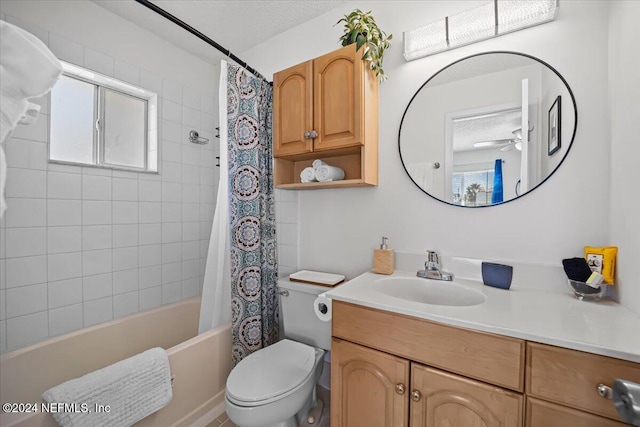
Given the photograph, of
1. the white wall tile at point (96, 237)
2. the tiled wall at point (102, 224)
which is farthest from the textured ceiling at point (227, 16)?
the white wall tile at point (96, 237)

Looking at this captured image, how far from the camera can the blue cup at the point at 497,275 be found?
3.58 ft

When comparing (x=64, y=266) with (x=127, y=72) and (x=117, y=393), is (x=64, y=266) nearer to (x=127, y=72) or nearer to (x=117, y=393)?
(x=117, y=393)

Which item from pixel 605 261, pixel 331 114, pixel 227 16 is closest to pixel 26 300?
pixel 331 114

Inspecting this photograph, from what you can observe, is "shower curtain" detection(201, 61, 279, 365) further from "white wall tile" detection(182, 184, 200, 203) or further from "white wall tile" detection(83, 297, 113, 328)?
"white wall tile" detection(182, 184, 200, 203)

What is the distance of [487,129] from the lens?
1.21m

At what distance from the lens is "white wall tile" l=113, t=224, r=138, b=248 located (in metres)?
1.75

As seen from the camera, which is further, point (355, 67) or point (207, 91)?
point (207, 91)

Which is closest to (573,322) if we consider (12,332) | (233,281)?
(233,281)

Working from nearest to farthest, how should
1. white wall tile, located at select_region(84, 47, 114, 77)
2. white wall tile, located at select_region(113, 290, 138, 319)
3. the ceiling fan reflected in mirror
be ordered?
the ceiling fan reflected in mirror, white wall tile, located at select_region(84, 47, 114, 77), white wall tile, located at select_region(113, 290, 138, 319)

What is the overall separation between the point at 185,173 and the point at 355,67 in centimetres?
164

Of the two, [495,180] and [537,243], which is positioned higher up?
[495,180]

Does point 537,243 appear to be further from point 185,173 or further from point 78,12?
point 78,12

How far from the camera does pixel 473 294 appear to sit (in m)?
1.10

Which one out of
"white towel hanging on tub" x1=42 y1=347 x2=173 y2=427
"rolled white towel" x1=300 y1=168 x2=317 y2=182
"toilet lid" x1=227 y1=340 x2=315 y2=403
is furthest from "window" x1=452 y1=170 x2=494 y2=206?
"white towel hanging on tub" x1=42 y1=347 x2=173 y2=427
